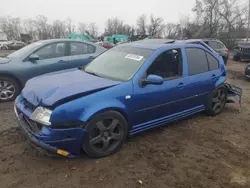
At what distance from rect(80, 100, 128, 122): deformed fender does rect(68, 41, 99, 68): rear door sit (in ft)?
11.4

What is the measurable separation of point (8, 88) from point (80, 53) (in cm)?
206

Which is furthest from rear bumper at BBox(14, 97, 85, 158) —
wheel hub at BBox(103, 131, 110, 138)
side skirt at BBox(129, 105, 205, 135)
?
side skirt at BBox(129, 105, 205, 135)

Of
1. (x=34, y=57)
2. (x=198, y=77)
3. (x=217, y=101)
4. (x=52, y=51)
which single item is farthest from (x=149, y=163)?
(x=52, y=51)

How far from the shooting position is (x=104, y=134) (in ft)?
11.2

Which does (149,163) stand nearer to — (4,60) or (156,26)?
(4,60)

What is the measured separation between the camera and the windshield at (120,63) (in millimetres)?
3855

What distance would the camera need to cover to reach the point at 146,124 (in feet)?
13.0

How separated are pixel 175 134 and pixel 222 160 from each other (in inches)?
38.7

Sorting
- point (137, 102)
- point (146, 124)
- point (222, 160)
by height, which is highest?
point (137, 102)

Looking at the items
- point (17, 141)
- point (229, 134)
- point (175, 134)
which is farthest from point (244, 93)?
point (17, 141)

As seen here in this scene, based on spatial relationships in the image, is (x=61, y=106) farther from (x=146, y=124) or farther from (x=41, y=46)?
(x=41, y=46)

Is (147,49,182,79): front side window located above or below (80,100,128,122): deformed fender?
above

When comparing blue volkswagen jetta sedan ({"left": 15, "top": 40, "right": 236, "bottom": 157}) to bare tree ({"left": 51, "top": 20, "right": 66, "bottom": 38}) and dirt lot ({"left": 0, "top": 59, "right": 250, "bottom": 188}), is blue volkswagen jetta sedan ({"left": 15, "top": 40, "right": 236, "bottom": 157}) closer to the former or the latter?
dirt lot ({"left": 0, "top": 59, "right": 250, "bottom": 188})

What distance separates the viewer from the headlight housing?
2986 millimetres
